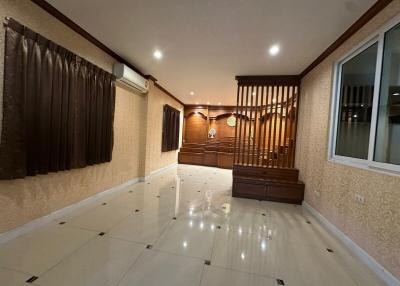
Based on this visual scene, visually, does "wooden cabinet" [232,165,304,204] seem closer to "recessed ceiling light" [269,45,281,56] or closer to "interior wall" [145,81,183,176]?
"recessed ceiling light" [269,45,281,56]

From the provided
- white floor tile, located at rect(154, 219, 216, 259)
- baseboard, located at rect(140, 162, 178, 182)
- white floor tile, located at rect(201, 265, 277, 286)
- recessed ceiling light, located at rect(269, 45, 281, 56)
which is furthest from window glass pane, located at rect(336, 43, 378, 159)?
baseboard, located at rect(140, 162, 178, 182)

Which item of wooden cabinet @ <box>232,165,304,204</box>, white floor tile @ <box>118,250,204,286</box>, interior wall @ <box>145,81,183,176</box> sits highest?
interior wall @ <box>145,81,183,176</box>

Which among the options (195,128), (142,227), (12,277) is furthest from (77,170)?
(195,128)

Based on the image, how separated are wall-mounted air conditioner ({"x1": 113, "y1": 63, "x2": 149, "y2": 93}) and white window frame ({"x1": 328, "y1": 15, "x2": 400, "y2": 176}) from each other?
3679mm

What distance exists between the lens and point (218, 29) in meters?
2.77

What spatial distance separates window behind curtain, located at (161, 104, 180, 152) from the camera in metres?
6.61

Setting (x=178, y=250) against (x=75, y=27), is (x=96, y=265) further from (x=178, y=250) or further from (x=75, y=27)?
(x=75, y=27)

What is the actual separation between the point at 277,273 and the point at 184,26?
10.4 ft


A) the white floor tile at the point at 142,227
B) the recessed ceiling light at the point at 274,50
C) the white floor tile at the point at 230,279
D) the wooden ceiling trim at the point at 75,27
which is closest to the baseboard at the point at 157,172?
the white floor tile at the point at 142,227

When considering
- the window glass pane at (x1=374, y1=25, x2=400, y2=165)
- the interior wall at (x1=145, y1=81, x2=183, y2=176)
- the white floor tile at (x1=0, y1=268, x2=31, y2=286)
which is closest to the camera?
the white floor tile at (x1=0, y1=268, x2=31, y2=286)

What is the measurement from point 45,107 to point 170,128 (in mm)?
4738

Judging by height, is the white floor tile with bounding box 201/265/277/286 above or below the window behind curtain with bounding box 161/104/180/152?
below

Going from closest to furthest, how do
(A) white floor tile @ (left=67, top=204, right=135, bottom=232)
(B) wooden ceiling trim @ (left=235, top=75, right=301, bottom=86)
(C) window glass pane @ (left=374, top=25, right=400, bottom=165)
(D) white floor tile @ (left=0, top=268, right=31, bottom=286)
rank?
(D) white floor tile @ (left=0, top=268, right=31, bottom=286) → (C) window glass pane @ (left=374, top=25, right=400, bottom=165) → (A) white floor tile @ (left=67, top=204, right=135, bottom=232) → (B) wooden ceiling trim @ (left=235, top=75, right=301, bottom=86)

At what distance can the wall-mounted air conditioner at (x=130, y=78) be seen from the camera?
150 inches
